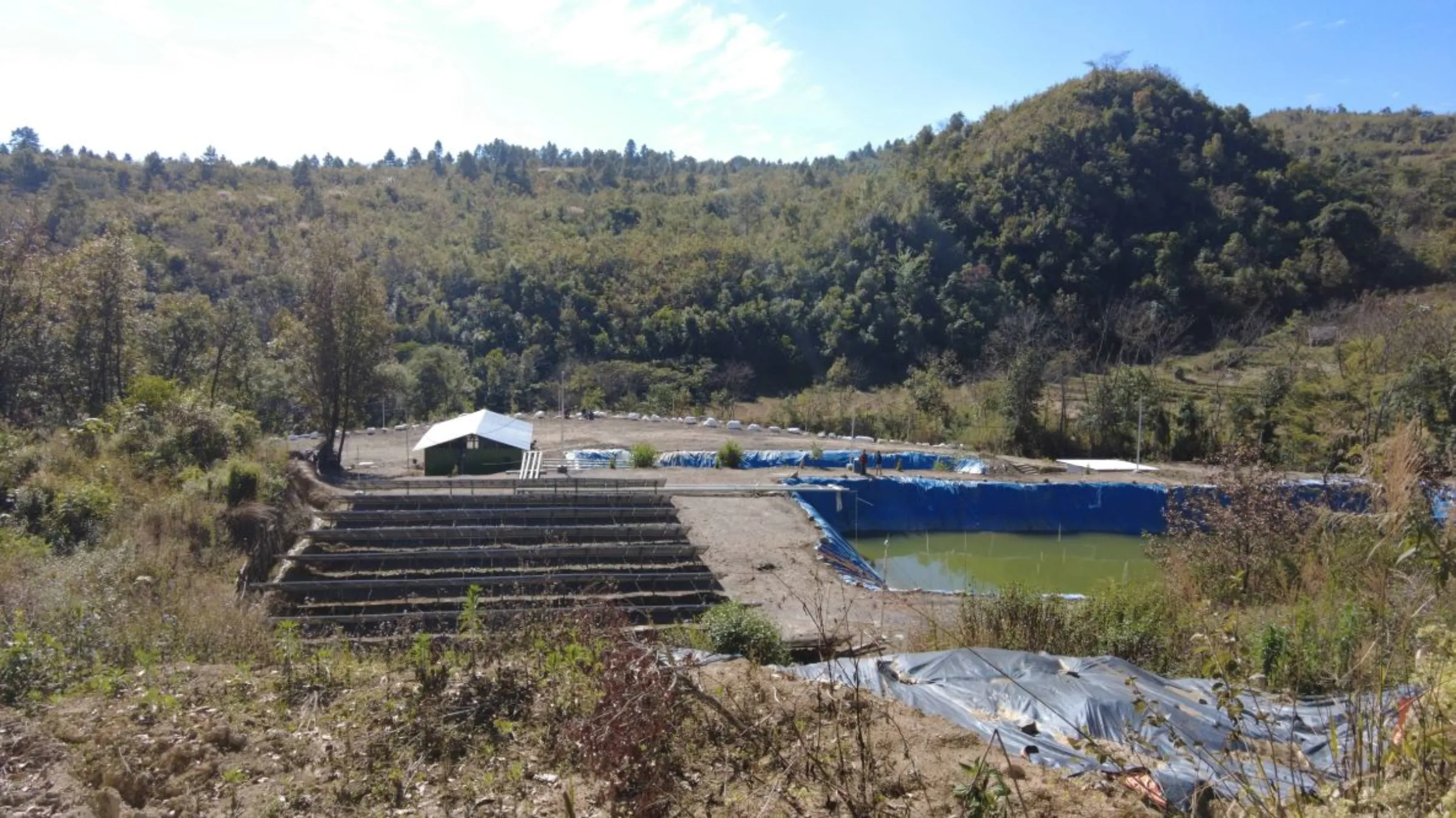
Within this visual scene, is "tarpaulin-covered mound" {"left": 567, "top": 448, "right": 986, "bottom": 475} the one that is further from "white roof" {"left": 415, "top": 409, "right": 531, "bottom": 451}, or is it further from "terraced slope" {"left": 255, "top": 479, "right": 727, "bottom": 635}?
"terraced slope" {"left": 255, "top": 479, "right": 727, "bottom": 635}

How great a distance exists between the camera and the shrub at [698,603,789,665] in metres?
5.82

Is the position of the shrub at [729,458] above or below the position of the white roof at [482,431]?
below

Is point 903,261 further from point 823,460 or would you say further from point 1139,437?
point 823,460

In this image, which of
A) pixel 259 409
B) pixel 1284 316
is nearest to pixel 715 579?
pixel 259 409

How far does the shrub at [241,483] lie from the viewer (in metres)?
11.0

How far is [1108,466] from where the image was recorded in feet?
57.9

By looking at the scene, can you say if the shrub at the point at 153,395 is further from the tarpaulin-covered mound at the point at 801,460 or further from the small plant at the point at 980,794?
the small plant at the point at 980,794

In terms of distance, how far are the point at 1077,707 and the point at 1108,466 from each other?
15.3 meters

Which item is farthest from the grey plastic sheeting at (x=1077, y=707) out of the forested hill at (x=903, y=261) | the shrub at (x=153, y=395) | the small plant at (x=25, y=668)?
the forested hill at (x=903, y=261)

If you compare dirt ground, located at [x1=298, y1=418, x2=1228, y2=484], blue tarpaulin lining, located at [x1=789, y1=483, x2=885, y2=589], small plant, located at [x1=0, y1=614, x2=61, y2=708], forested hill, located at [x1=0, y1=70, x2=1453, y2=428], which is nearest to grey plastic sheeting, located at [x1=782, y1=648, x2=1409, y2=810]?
small plant, located at [x1=0, y1=614, x2=61, y2=708]

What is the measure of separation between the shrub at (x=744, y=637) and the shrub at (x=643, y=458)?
1177 cm

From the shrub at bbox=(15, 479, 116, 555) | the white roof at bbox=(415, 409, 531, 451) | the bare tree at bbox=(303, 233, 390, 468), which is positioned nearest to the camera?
the shrub at bbox=(15, 479, 116, 555)

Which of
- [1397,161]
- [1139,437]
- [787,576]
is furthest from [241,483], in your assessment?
[1397,161]

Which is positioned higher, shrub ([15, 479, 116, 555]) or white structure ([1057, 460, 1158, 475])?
shrub ([15, 479, 116, 555])
